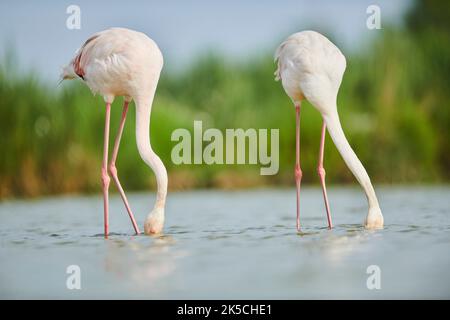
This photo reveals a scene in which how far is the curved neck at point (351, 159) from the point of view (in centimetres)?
862

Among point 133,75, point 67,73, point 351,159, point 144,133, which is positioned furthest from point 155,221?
point 67,73

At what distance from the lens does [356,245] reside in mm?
7844

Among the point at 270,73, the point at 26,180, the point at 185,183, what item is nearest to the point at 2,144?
the point at 26,180

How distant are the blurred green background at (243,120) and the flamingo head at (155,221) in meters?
5.17

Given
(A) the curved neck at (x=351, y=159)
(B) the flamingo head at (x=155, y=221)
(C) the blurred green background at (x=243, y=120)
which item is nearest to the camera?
(B) the flamingo head at (x=155, y=221)

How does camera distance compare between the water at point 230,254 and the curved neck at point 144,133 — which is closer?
the water at point 230,254

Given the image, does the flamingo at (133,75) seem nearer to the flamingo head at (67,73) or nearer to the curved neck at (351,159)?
the flamingo head at (67,73)

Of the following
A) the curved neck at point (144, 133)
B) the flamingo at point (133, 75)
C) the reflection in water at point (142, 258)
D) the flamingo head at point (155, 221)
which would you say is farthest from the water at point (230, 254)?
the curved neck at point (144, 133)

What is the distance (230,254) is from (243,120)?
26.8 feet

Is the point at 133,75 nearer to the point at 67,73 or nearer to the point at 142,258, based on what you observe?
the point at 67,73

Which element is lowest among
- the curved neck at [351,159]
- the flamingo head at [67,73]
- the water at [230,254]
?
the water at [230,254]

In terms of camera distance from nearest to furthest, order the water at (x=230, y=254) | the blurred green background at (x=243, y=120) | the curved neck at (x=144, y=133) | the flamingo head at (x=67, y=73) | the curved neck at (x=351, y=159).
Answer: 1. the water at (x=230, y=254)
2. the curved neck at (x=351, y=159)
3. the curved neck at (x=144, y=133)
4. the flamingo head at (x=67, y=73)
5. the blurred green background at (x=243, y=120)
